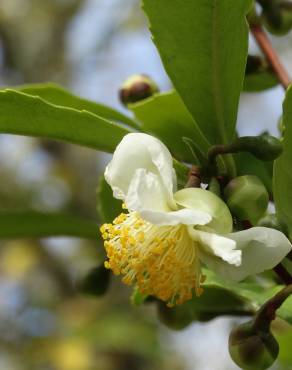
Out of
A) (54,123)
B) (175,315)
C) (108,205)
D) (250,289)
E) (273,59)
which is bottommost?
(175,315)

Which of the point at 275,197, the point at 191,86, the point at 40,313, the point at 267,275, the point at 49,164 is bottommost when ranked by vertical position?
the point at 40,313

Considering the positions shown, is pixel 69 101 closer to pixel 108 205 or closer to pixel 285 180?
pixel 108 205

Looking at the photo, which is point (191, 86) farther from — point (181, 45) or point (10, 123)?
point (10, 123)

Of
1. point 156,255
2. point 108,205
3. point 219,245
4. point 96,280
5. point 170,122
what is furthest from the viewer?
point 96,280

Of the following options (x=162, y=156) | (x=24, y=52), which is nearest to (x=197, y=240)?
(x=162, y=156)

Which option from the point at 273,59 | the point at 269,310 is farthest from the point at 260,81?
the point at 269,310
